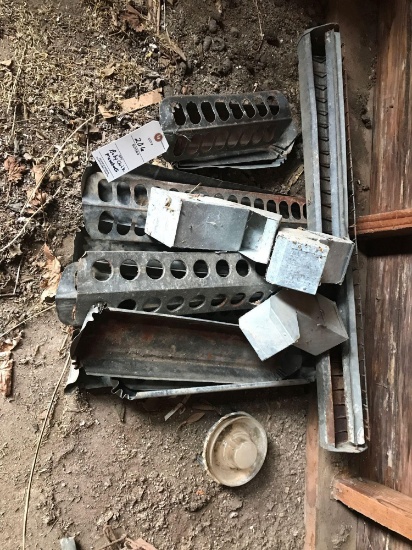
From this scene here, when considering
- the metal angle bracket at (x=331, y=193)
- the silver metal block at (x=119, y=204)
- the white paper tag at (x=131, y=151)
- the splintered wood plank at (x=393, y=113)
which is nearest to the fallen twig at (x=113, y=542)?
the metal angle bracket at (x=331, y=193)

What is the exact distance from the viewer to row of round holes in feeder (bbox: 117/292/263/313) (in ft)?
5.60

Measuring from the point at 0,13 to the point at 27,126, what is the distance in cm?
46

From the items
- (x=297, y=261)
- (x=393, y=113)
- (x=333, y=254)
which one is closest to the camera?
(x=297, y=261)

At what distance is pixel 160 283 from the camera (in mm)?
1696

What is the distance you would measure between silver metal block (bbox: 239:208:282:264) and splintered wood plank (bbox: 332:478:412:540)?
1.09 metres

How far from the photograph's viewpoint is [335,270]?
1800 mm

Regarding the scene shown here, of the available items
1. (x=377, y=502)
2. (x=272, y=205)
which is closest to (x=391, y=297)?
(x=272, y=205)

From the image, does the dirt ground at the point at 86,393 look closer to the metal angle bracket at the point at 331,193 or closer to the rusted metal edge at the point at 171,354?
the rusted metal edge at the point at 171,354

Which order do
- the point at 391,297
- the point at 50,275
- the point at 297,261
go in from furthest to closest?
the point at 391,297 < the point at 50,275 < the point at 297,261

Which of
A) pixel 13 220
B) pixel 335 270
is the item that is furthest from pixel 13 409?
pixel 335 270

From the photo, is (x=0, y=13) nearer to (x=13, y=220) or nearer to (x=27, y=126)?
(x=27, y=126)

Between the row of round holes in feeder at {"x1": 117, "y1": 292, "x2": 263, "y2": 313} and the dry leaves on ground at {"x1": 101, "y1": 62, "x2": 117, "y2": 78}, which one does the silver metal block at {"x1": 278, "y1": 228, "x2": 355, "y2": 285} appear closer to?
the row of round holes in feeder at {"x1": 117, "y1": 292, "x2": 263, "y2": 313}

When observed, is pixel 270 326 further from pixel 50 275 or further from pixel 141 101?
pixel 141 101

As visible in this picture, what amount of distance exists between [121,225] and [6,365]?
674 mm
